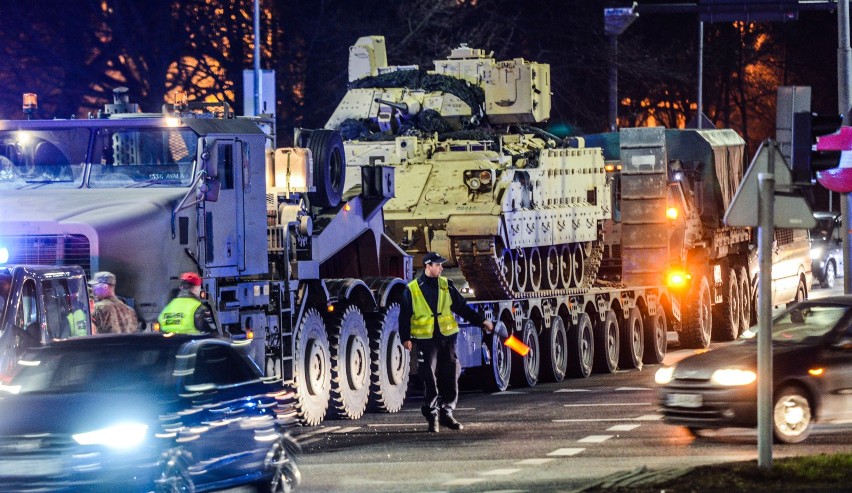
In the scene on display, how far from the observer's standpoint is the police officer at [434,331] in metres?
18.4

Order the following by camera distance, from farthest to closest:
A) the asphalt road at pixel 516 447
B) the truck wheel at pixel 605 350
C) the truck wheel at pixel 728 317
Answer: the truck wheel at pixel 728 317, the truck wheel at pixel 605 350, the asphalt road at pixel 516 447

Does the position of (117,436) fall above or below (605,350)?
above

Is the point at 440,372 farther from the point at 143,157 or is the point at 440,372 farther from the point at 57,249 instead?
the point at 57,249

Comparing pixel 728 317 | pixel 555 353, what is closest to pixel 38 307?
pixel 555 353

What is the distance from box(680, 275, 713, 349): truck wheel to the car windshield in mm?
20038

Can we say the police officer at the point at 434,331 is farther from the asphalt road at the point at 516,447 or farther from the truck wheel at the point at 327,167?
the truck wheel at the point at 327,167

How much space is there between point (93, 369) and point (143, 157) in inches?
239

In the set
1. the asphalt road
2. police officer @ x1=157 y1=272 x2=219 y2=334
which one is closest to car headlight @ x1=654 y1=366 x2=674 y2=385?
the asphalt road

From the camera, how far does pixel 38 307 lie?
1520cm

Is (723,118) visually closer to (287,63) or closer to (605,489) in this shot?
(287,63)

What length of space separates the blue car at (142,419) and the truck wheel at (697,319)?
1901 cm

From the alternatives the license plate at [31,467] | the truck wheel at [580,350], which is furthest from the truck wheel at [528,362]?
the license plate at [31,467]

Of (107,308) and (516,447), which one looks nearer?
(107,308)

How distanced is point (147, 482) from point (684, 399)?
666 cm
